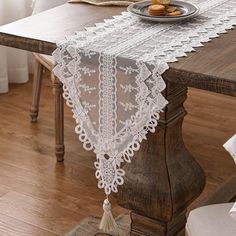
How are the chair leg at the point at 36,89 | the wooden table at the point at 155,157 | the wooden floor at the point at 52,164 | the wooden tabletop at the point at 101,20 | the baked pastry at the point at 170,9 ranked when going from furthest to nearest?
the chair leg at the point at 36,89 < the wooden floor at the point at 52,164 < the baked pastry at the point at 170,9 < the wooden table at the point at 155,157 < the wooden tabletop at the point at 101,20

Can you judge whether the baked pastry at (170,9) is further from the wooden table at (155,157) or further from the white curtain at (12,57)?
the white curtain at (12,57)

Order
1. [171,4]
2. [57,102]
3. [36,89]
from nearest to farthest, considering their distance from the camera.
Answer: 1. [171,4]
2. [57,102]
3. [36,89]

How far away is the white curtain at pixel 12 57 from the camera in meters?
3.34

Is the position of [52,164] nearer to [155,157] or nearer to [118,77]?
[155,157]

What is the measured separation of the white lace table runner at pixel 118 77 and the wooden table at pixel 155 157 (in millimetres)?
72

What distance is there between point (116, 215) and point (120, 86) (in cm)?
81

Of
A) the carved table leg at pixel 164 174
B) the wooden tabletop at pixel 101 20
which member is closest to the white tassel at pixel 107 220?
the carved table leg at pixel 164 174

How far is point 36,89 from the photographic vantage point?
9.81 ft

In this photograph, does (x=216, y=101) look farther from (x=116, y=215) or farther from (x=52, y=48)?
(x=52, y=48)

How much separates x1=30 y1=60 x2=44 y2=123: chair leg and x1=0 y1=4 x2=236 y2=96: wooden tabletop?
2.48 ft

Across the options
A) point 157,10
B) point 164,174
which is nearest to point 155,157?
point 164,174

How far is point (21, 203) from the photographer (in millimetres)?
2479

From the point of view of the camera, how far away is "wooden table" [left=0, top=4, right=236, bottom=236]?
1875 mm

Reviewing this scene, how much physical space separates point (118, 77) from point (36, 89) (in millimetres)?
1309
